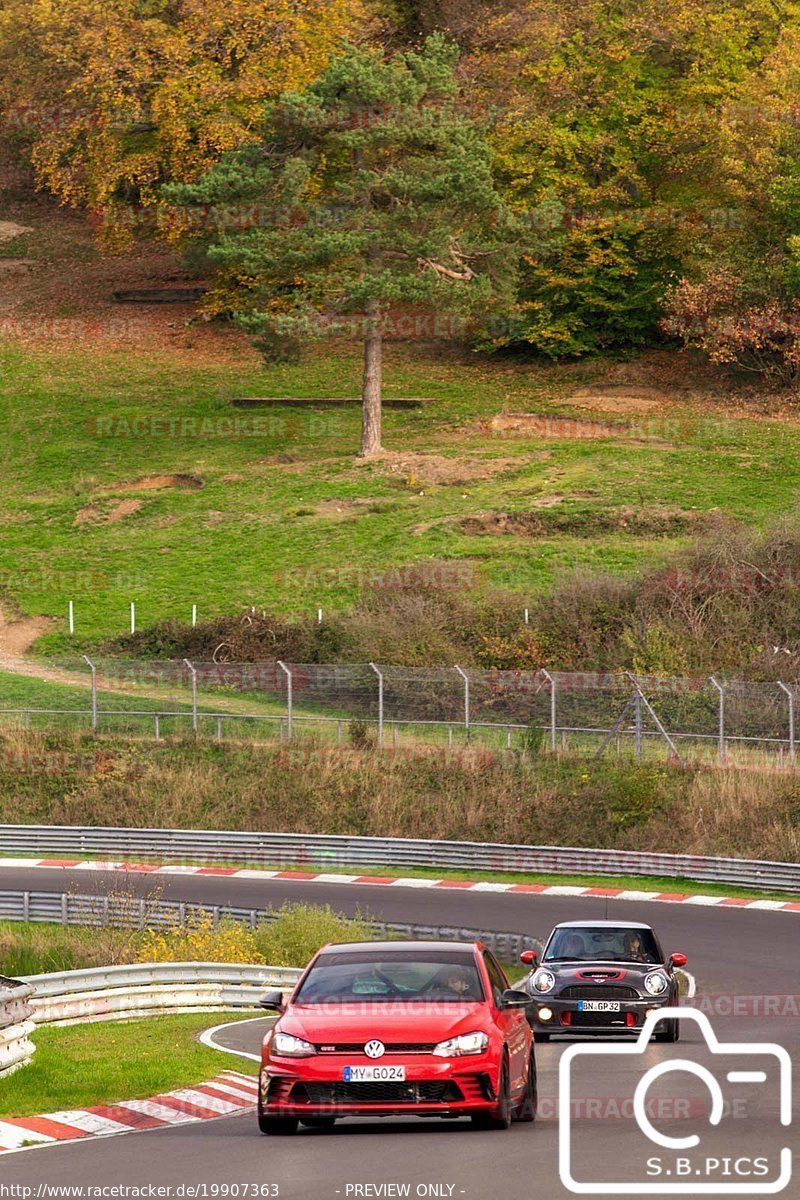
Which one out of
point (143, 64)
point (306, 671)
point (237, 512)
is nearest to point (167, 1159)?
point (306, 671)

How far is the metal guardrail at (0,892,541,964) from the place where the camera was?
92.4 ft

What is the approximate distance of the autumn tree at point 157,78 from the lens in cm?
7662

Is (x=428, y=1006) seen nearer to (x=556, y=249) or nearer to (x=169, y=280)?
(x=556, y=249)

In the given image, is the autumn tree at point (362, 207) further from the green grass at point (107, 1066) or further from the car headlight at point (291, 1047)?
the car headlight at point (291, 1047)

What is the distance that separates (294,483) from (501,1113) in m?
53.5

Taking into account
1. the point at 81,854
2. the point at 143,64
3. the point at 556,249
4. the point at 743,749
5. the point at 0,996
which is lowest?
the point at 81,854

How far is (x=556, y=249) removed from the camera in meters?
72.8

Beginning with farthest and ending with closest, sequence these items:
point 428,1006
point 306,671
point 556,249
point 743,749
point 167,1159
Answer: point 556,249 < point 306,671 < point 743,749 < point 428,1006 < point 167,1159

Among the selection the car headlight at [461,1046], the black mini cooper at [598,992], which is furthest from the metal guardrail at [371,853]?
the car headlight at [461,1046]

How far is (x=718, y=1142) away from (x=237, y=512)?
52706 mm

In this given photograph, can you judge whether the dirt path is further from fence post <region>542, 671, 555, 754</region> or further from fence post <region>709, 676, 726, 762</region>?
fence post <region>709, 676, 726, 762</region>

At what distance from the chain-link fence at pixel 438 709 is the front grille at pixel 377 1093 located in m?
26.8

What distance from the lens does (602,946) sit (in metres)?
21.7

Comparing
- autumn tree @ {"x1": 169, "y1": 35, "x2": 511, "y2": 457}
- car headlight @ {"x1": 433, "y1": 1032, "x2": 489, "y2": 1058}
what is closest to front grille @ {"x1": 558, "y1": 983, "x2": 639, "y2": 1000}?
car headlight @ {"x1": 433, "y1": 1032, "x2": 489, "y2": 1058}
